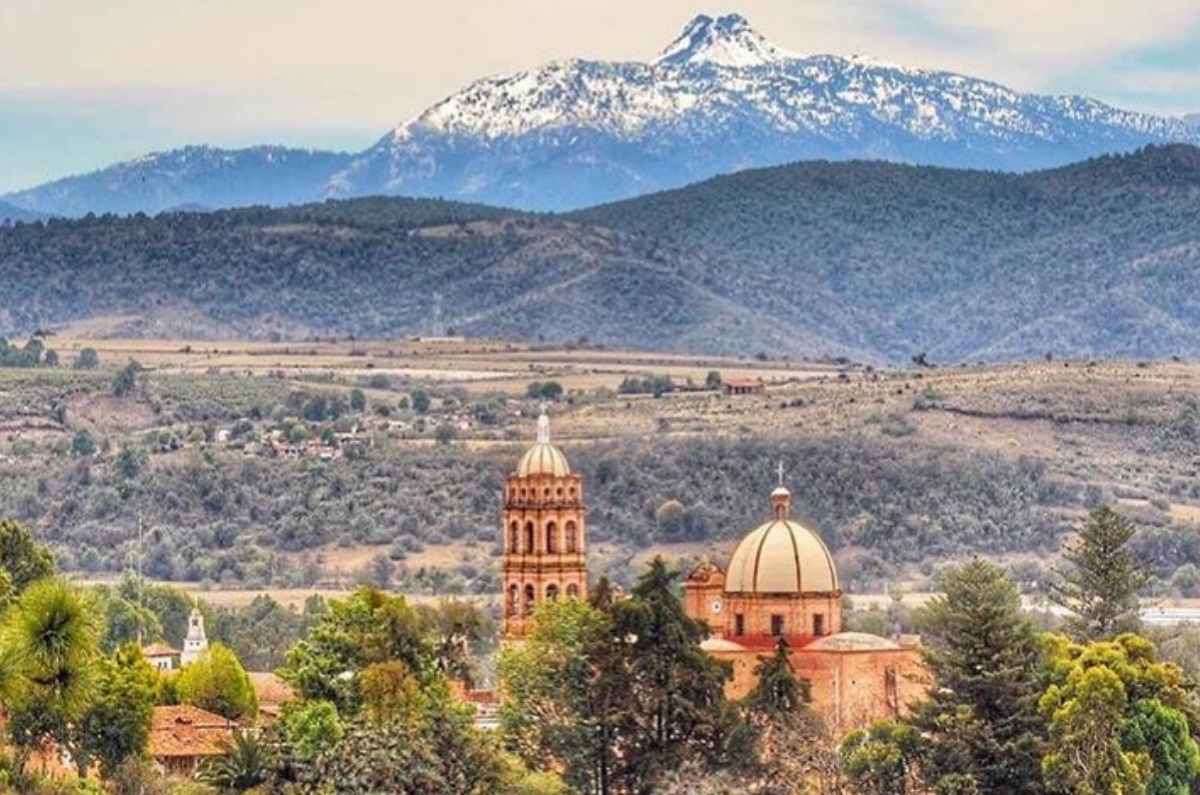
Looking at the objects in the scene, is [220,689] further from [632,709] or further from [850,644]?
[632,709]

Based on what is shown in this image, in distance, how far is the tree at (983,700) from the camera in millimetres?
77500

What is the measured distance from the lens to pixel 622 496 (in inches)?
6762

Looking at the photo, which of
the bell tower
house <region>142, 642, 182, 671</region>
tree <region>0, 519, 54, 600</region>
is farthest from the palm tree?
house <region>142, 642, 182, 671</region>

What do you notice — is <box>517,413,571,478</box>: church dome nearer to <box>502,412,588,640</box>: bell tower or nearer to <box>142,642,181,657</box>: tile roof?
<box>502,412,588,640</box>: bell tower

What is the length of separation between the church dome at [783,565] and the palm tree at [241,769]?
3036cm

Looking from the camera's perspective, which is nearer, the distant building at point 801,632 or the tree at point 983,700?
the tree at point 983,700

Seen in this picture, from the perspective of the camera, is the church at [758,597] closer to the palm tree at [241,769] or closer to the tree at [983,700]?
the tree at [983,700]

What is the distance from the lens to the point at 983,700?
79.1m

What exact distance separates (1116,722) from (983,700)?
3685mm

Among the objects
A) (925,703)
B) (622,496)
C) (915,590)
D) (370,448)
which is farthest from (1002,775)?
(370,448)

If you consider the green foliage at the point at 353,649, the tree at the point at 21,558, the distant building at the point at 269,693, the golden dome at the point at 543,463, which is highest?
the golden dome at the point at 543,463

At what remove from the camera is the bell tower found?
104 meters

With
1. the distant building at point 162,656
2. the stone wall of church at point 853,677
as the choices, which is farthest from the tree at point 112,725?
the distant building at point 162,656

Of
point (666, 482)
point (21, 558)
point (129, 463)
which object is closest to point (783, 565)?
point (21, 558)
